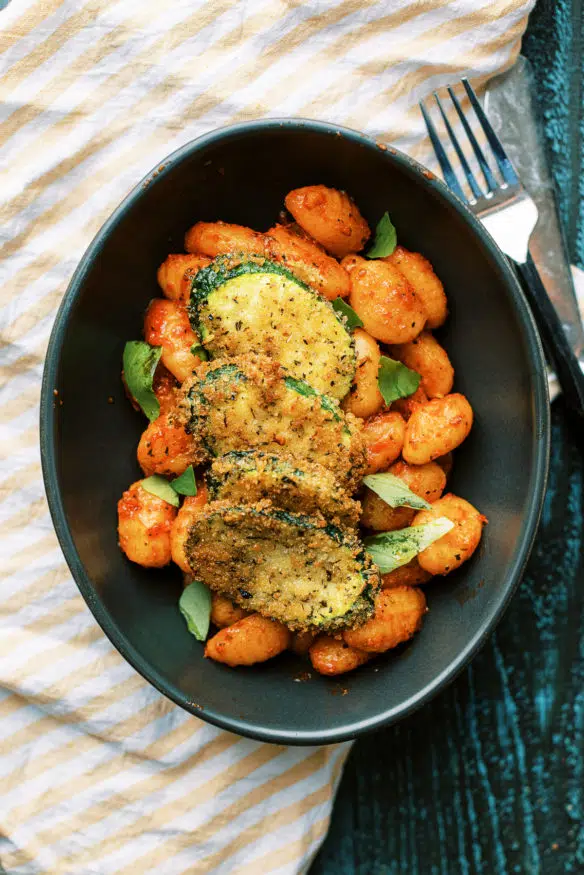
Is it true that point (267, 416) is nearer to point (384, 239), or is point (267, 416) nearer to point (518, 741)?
point (384, 239)

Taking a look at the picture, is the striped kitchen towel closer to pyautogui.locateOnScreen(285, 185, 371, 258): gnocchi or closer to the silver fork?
the silver fork

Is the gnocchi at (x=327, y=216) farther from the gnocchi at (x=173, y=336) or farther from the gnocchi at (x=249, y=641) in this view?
the gnocchi at (x=249, y=641)

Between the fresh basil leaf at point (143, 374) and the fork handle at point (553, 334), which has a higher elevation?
the fresh basil leaf at point (143, 374)

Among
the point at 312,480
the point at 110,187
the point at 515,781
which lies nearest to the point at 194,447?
the point at 312,480

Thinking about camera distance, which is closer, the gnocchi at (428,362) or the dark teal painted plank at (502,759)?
the gnocchi at (428,362)

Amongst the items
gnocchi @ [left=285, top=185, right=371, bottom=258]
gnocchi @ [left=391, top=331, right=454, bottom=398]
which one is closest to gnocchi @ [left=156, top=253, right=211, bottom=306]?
gnocchi @ [left=285, top=185, right=371, bottom=258]

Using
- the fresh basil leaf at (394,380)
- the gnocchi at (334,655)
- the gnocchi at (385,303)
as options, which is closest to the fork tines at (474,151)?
the gnocchi at (385,303)
